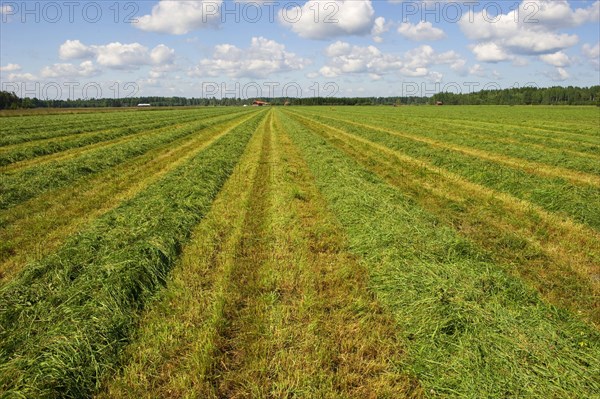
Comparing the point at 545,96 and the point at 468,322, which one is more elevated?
the point at 545,96

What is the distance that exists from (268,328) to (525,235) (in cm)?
652

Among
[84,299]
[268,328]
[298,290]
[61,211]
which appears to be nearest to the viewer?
[268,328]

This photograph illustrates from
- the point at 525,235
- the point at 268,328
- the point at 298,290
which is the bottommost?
the point at 268,328

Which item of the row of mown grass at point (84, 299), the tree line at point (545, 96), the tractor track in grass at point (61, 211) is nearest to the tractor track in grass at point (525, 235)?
the row of mown grass at point (84, 299)

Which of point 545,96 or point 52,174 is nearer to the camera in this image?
point 52,174

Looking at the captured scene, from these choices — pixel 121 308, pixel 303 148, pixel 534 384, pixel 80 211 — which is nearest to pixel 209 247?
pixel 121 308

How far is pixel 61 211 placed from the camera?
355 inches

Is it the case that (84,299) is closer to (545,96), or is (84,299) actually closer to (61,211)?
(61,211)

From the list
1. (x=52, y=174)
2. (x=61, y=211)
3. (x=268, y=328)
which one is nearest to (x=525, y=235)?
(x=268, y=328)

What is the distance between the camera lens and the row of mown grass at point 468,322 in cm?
335

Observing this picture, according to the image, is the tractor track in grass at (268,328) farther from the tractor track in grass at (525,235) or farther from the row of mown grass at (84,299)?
→ the tractor track in grass at (525,235)

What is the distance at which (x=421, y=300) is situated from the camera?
4.64 m

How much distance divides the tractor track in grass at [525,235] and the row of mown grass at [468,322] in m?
0.65

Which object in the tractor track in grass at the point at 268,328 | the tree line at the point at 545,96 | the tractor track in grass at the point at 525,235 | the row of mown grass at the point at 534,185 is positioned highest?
the tree line at the point at 545,96
